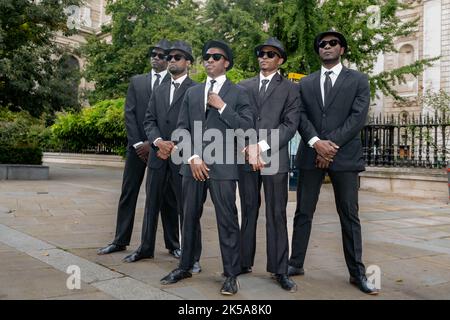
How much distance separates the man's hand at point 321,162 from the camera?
154 inches

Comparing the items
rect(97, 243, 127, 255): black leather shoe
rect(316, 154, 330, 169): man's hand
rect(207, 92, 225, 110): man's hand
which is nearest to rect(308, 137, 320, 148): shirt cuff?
rect(316, 154, 330, 169): man's hand

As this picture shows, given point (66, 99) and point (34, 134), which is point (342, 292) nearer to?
point (66, 99)

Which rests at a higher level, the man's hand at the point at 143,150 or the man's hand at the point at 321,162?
the man's hand at the point at 143,150

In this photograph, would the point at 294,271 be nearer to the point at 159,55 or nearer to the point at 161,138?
the point at 161,138

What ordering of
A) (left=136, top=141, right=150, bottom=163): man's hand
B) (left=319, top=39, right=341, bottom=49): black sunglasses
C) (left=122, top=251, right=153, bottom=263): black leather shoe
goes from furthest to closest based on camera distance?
(left=136, top=141, right=150, bottom=163): man's hand
(left=122, top=251, right=153, bottom=263): black leather shoe
(left=319, top=39, right=341, bottom=49): black sunglasses

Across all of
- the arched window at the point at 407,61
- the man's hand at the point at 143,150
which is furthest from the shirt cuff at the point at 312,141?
the arched window at the point at 407,61

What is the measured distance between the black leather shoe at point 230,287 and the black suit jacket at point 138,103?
6.47 feet

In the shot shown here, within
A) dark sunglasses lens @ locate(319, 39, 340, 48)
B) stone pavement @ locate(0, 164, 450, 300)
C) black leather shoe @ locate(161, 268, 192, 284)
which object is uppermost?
dark sunglasses lens @ locate(319, 39, 340, 48)

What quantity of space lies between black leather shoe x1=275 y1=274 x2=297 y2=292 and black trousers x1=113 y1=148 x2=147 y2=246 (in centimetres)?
188

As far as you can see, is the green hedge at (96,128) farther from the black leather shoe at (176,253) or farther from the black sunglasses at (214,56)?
the black sunglasses at (214,56)

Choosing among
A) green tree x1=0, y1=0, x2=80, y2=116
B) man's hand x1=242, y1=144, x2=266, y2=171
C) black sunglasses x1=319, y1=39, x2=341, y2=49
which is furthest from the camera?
green tree x1=0, y1=0, x2=80, y2=116

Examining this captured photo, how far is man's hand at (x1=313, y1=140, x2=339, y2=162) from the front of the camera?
3830 millimetres

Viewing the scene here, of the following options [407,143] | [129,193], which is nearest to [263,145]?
[129,193]

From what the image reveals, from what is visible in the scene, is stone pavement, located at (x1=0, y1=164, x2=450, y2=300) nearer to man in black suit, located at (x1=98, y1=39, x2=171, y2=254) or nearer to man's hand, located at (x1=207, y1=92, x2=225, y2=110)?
man in black suit, located at (x1=98, y1=39, x2=171, y2=254)
